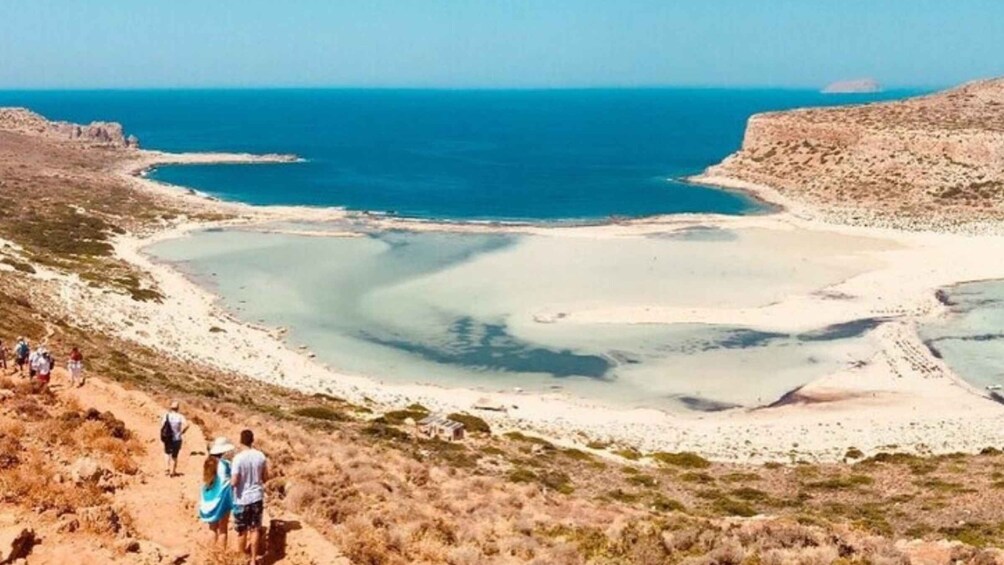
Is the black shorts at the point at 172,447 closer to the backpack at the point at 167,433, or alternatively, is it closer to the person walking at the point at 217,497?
the backpack at the point at 167,433

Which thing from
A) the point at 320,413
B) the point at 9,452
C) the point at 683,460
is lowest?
the point at 683,460

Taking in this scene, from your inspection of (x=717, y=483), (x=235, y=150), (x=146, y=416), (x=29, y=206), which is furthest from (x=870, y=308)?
(x=235, y=150)

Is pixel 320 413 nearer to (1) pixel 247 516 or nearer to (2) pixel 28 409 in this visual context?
(2) pixel 28 409

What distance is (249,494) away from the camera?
12.5m

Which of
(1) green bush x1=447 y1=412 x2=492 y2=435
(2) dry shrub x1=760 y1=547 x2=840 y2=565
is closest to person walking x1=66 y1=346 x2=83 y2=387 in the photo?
(1) green bush x1=447 y1=412 x2=492 y2=435

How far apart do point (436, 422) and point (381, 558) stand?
18.8 meters

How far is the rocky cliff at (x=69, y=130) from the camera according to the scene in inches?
6206

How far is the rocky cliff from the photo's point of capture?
157625 mm

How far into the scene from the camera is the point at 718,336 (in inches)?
2042

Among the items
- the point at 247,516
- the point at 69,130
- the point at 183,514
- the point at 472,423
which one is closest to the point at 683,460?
the point at 472,423

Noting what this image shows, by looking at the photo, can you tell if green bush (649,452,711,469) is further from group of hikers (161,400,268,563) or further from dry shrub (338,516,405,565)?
group of hikers (161,400,268,563)

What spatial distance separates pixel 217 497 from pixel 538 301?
47.6 metres

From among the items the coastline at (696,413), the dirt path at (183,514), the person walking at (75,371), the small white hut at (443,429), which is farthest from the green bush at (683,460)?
the person walking at (75,371)

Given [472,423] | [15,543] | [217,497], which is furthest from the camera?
[472,423]
